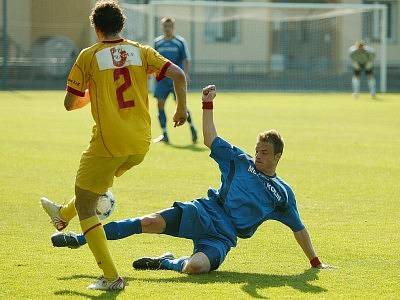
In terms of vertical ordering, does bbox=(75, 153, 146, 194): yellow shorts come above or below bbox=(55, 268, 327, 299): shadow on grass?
above

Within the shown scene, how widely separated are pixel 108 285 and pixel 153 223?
94 centimetres

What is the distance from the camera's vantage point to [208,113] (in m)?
7.89

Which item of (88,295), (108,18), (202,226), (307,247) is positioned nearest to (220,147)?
(202,226)

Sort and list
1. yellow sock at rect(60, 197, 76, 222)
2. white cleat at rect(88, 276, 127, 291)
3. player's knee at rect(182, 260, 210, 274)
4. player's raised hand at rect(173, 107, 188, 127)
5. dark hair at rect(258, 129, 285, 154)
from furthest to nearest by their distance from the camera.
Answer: yellow sock at rect(60, 197, 76, 222), dark hair at rect(258, 129, 285, 154), player's knee at rect(182, 260, 210, 274), player's raised hand at rect(173, 107, 188, 127), white cleat at rect(88, 276, 127, 291)

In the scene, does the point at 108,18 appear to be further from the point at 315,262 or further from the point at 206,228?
the point at 315,262

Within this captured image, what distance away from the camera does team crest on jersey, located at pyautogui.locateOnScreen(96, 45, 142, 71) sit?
7.05m

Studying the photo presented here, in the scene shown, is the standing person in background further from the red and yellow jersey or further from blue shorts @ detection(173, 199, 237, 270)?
the red and yellow jersey

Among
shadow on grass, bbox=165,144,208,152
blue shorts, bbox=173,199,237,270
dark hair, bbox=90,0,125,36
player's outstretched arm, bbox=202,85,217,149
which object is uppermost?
dark hair, bbox=90,0,125,36

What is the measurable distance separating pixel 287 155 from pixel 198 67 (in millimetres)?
26560

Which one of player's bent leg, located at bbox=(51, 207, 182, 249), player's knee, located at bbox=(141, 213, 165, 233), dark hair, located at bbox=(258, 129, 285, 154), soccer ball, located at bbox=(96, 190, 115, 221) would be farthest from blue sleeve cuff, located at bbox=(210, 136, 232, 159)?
soccer ball, located at bbox=(96, 190, 115, 221)

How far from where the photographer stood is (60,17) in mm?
42594

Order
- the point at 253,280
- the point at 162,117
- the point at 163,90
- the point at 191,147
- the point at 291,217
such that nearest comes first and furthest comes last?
the point at 253,280
the point at 291,217
the point at 191,147
the point at 162,117
the point at 163,90

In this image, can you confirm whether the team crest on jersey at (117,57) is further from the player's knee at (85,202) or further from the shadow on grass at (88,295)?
the shadow on grass at (88,295)

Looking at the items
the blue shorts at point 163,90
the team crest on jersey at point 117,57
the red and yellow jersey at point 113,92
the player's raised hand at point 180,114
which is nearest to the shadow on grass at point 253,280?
the red and yellow jersey at point 113,92
